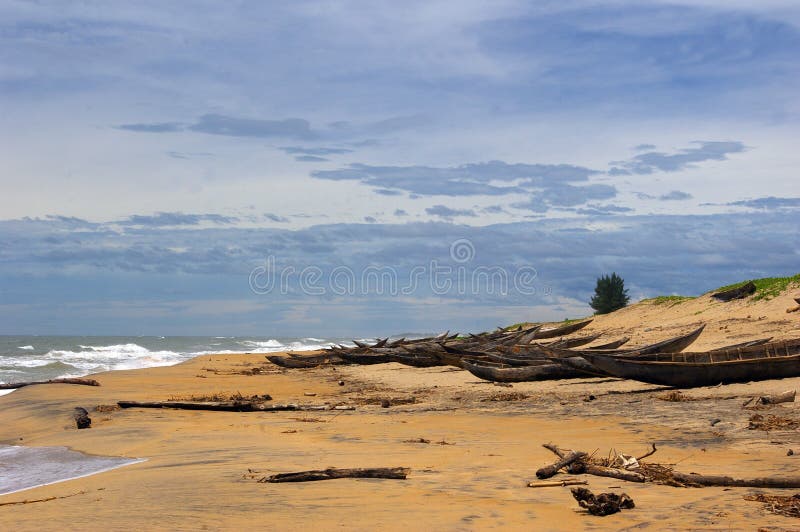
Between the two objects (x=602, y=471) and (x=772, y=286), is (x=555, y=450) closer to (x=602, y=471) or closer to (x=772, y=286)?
(x=602, y=471)

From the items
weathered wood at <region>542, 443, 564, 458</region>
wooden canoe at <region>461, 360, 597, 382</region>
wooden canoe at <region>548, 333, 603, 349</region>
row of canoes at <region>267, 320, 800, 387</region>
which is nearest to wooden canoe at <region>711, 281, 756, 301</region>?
wooden canoe at <region>548, 333, 603, 349</region>

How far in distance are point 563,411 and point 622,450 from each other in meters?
4.23

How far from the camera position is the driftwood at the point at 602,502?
5.90 m

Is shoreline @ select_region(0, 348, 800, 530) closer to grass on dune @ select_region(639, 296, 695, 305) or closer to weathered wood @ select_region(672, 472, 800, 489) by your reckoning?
weathered wood @ select_region(672, 472, 800, 489)

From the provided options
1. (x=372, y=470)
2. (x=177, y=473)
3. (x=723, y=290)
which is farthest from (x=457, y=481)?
(x=723, y=290)

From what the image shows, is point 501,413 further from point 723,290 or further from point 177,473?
point 723,290

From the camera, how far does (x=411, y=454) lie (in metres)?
9.23

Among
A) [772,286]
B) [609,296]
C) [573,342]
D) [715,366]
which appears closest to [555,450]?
[715,366]

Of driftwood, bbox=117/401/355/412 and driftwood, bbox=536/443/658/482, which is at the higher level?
driftwood, bbox=536/443/658/482

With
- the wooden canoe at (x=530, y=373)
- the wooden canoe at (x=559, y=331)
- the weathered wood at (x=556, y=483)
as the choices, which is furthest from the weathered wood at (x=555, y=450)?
the wooden canoe at (x=559, y=331)

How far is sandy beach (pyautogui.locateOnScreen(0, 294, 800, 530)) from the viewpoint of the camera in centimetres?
611

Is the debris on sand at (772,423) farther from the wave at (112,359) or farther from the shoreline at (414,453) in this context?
the wave at (112,359)

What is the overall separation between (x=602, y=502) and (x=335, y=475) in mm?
2725

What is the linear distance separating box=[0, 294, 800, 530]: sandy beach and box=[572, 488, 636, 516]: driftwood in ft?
0.21
